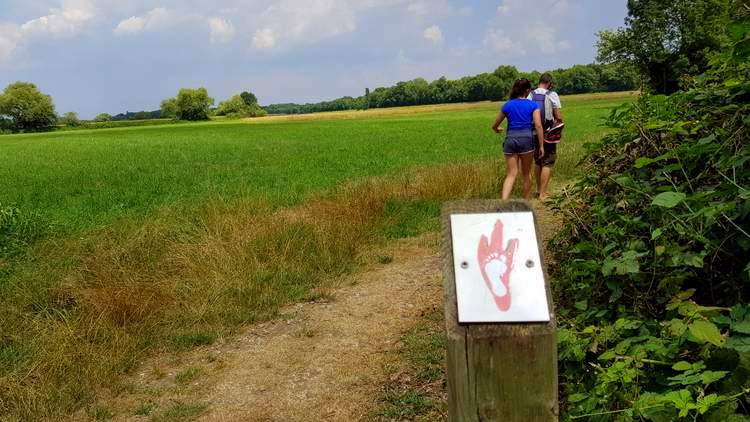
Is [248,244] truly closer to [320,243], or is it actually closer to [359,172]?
[320,243]

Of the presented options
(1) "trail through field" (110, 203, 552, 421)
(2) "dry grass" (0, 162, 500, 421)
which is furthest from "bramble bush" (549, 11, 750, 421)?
(2) "dry grass" (0, 162, 500, 421)

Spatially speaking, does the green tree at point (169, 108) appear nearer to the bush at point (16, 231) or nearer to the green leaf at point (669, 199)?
the bush at point (16, 231)

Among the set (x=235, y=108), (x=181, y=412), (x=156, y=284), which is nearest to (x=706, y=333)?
(x=181, y=412)

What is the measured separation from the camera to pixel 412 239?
21.6ft

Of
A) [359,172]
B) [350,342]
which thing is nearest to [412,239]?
[350,342]

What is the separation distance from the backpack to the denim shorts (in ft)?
2.77

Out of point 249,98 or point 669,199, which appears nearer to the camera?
point 669,199

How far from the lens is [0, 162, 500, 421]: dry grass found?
3.62 m

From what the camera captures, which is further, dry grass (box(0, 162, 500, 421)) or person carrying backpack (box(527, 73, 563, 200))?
person carrying backpack (box(527, 73, 563, 200))

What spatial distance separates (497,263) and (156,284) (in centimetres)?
429

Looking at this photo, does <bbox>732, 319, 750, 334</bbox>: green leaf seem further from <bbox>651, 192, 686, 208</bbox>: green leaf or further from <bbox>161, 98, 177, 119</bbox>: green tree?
<bbox>161, 98, 177, 119</bbox>: green tree

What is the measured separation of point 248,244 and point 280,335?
1.77 metres

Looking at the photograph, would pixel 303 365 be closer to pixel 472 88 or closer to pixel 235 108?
pixel 472 88

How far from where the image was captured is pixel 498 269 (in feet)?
4.46
